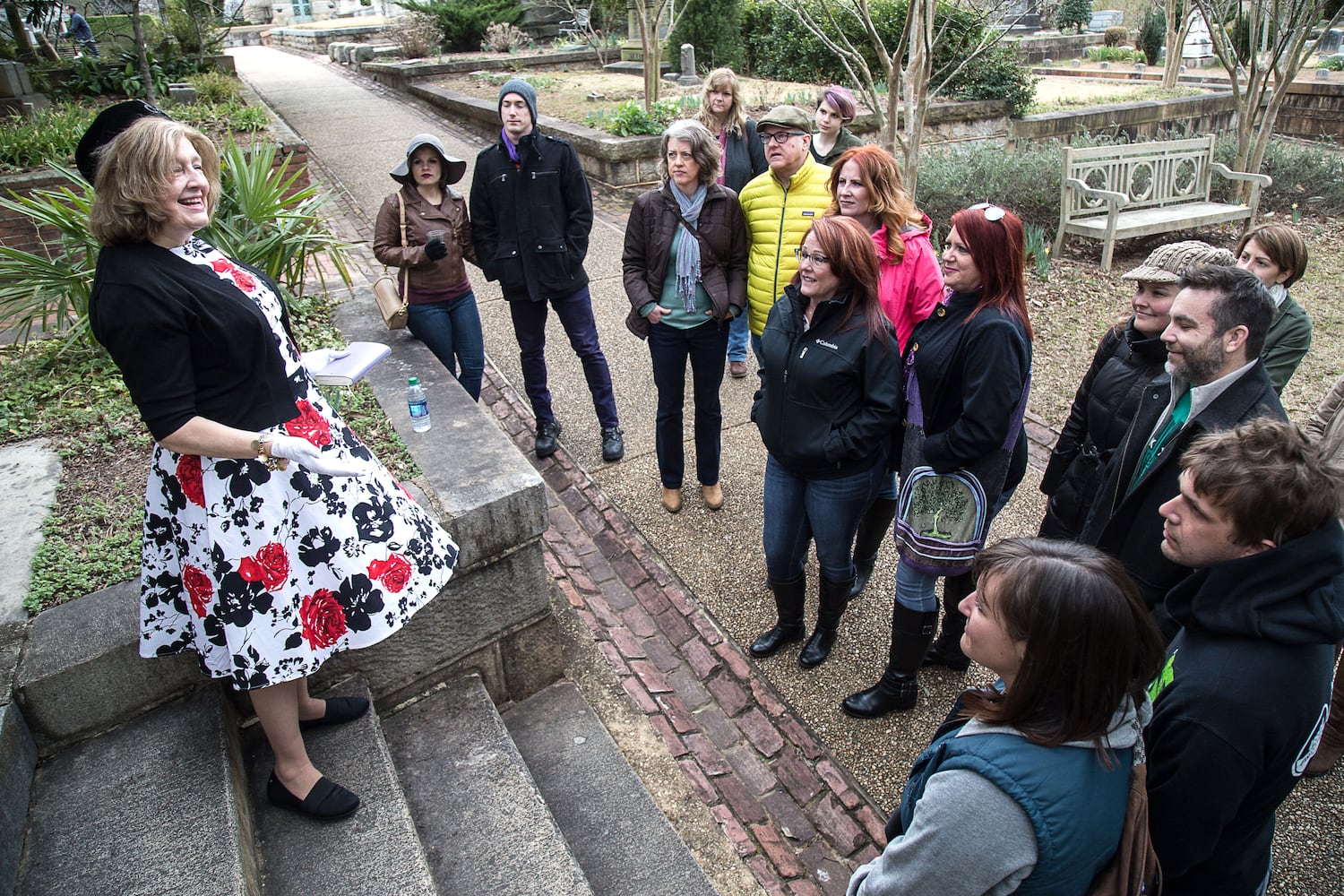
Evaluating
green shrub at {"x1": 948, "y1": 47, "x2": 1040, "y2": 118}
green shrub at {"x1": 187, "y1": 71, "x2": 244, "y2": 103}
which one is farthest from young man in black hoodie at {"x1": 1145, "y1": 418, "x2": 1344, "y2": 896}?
green shrub at {"x1": 187, "y1": 71, "x2": 244, "y2": 103}

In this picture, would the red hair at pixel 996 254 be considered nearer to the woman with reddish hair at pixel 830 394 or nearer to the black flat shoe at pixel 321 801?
the woman with reddish hair at pixel 830 394

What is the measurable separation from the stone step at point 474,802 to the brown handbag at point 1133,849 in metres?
1.40

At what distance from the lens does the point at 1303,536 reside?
5.22ft

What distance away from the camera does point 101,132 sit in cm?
207

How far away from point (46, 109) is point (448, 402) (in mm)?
9957

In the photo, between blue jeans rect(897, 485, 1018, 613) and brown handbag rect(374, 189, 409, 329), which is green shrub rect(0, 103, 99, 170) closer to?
brown handbag rect(374, 189, 409, 329)

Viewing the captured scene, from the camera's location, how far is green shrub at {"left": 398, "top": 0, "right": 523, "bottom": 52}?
1973cm

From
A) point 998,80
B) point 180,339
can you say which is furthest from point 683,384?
point 998,80

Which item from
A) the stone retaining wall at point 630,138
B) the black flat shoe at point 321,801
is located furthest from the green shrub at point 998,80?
the black flat shoe at point 321,801

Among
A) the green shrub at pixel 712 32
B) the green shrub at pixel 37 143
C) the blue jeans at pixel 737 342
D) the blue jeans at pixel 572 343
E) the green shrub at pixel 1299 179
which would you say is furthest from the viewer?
the green shrub at pixel 712 32

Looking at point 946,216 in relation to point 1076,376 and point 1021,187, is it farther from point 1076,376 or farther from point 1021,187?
point 1076,376

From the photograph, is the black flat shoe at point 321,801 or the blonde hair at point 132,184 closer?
the blonde hair at point 132,184

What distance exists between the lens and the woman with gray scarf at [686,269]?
12.9 feet

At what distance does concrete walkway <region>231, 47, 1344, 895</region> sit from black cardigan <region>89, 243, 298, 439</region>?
193cm
